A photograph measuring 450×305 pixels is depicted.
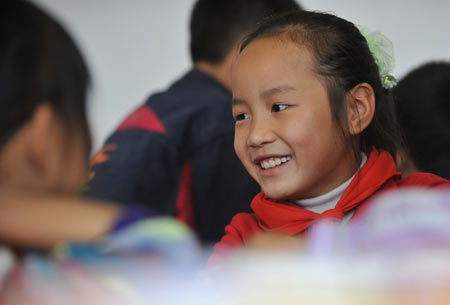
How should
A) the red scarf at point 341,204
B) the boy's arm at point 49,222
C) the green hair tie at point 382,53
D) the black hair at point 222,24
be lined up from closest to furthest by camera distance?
the boy's arm at point 49,222
the red scarf at point 341,204
the green hair tie at point 382,53
the black hair at point 222,24

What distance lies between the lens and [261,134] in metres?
0.66

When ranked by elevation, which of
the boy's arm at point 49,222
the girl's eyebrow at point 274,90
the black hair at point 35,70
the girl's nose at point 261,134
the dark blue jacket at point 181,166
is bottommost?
the dark blue jacket at point 181,166

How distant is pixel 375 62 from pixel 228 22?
53 cm

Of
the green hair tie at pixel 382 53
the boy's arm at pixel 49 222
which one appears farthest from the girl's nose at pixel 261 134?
the boy's arm at pixel 49 222

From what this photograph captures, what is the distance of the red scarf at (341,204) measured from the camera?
25.1 inches

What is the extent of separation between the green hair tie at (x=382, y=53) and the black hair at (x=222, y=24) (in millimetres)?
367

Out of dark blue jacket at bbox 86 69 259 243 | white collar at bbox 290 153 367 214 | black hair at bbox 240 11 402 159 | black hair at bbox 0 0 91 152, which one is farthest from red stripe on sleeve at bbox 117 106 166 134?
black hair at bbox 0 0 91 152

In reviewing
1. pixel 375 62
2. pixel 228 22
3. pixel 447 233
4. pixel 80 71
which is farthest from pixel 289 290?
pixel 228 22

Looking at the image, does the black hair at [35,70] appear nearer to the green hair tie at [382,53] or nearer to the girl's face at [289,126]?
the girl's face at [289,126]

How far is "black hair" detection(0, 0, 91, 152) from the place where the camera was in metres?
0.35

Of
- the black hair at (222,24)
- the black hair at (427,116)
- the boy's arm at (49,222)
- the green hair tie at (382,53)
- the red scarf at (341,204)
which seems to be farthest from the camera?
the black hair at (222,24)

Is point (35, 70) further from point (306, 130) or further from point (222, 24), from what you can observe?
point (222, 24)

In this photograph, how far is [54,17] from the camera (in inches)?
15.6

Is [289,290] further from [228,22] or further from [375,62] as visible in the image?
[228,22]
